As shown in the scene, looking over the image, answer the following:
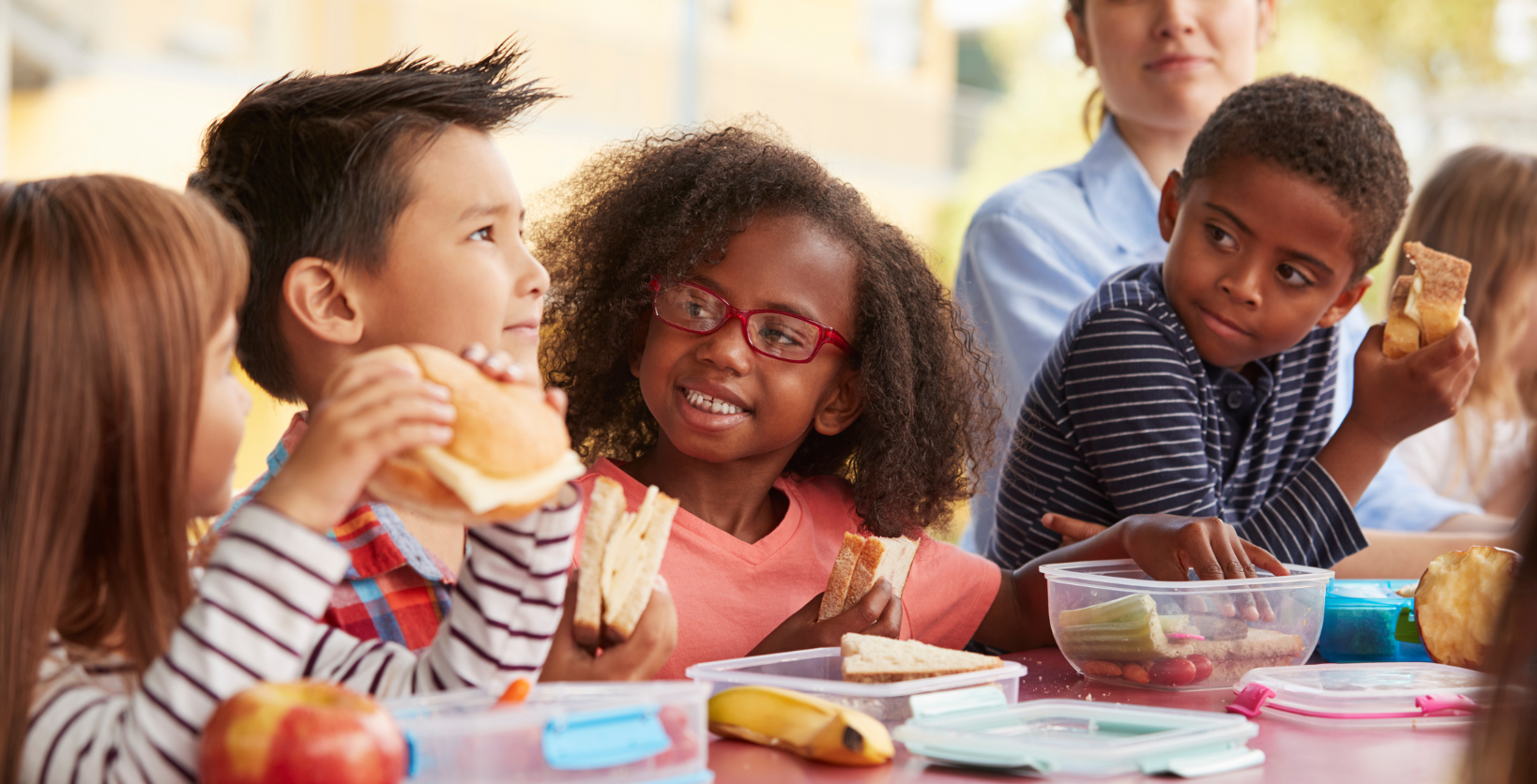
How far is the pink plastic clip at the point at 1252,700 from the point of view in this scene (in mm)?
1546

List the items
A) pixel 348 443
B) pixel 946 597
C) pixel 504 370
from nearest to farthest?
pixel 348 443
pixel 504 370
pixel 946 597

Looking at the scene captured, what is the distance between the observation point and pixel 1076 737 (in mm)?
1324

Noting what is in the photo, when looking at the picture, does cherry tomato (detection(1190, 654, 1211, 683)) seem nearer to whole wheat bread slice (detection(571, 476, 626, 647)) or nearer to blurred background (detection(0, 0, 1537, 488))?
whole wheat bread slice (detection(571, 476, 626, 647))

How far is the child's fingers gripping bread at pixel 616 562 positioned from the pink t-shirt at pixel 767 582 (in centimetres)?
65

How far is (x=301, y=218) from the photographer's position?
1.73 m

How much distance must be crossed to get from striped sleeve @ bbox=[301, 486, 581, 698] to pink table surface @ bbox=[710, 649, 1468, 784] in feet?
0.79

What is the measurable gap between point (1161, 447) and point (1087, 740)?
1.06m

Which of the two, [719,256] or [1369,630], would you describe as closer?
[1369,630]

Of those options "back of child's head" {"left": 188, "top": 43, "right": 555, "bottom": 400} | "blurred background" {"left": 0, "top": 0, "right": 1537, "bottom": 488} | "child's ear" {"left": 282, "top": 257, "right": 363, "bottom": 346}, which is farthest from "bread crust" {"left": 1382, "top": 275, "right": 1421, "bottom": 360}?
"blurred background" {"left": 0, "top": 0, "right": 1537, "bottom": 488}

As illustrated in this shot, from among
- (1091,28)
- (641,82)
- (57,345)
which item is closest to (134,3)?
(641,82)

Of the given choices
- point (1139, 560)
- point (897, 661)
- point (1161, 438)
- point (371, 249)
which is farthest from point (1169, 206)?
point (371, 249)

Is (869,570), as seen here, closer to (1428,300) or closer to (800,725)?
(800,725)

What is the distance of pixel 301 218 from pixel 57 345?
26.4 inches

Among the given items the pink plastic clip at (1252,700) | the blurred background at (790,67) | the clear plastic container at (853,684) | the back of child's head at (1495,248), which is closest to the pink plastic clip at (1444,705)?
the pink plastic clip at (1252,700)
